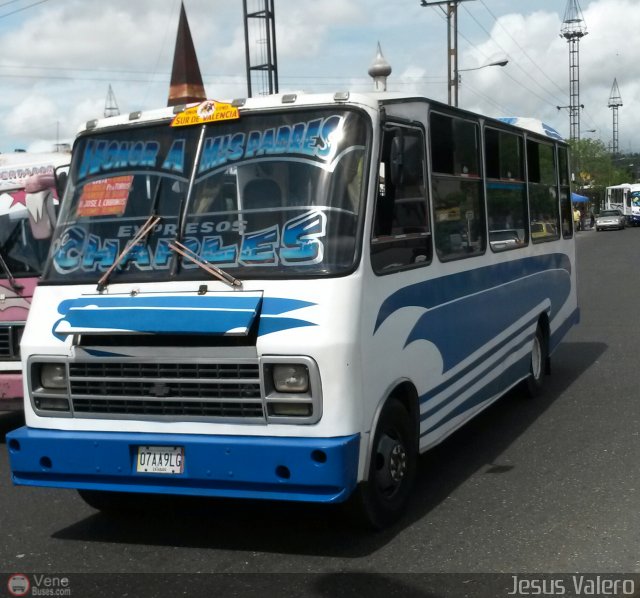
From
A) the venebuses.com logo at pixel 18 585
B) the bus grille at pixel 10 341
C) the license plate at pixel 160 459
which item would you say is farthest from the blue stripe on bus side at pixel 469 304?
the bus grille at pixel 10 341

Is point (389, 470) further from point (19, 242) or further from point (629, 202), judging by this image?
point (629, 202)

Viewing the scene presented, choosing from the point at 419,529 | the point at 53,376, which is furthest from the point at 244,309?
the point at 419,529

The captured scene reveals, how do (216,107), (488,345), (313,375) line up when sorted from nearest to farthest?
1. (313,375)
2. (216,107)
3. (488,345)

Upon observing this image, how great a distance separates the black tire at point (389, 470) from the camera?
535 cm

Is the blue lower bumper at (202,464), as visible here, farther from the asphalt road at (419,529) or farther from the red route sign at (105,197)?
the red route sign at (105,197)

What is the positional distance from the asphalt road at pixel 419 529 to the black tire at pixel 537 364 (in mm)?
1368

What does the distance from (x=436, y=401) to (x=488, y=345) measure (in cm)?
142

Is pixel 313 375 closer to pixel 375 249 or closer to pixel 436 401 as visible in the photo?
pixel 375 249

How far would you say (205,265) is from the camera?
5.35 meters

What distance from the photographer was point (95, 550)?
549 cm

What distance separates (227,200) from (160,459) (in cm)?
149

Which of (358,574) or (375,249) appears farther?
(375,249)

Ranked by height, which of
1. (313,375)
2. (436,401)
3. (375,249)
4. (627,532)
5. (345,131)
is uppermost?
(345,131)

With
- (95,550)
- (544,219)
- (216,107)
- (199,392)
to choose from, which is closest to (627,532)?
(199,392)
